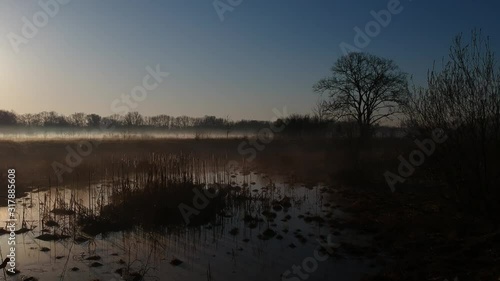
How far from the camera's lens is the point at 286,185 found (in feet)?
70.4

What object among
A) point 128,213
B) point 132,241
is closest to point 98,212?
point 128,213

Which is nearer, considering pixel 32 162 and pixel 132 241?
pixel 132 241

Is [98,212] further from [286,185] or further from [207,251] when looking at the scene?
[286,185]

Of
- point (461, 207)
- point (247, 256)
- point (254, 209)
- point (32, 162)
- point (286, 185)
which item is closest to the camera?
point (247, 256)

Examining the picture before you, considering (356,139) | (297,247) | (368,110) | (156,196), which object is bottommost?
(297,247)

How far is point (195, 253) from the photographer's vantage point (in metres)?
9.77

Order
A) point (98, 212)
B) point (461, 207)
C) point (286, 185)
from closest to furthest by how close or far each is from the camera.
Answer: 1. point (461, 207)
2. point (98, 212)
3. point (286, 185)

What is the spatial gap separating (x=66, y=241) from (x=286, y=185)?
12976 millimetres

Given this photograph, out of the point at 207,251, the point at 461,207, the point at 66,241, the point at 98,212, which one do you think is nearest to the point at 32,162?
the point at 98,212

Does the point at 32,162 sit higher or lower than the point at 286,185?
higher

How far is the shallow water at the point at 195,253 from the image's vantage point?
826 centimetres

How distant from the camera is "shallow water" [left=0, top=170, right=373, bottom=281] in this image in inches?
325

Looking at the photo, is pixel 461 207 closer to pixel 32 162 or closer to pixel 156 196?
pixel 156 196

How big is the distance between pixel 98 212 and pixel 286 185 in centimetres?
1090
